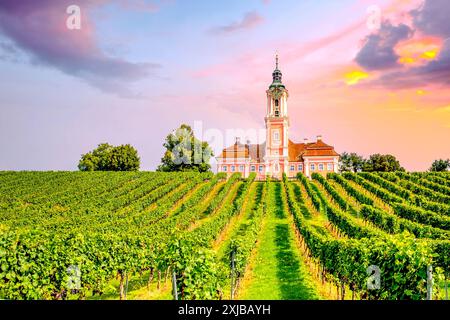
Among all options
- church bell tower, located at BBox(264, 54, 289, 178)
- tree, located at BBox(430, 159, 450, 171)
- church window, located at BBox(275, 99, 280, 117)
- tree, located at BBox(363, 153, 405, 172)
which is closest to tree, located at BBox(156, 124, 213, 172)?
church bell tower, located at BBox(264, 54, 289, 178)

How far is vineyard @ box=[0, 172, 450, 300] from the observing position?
12.4 m

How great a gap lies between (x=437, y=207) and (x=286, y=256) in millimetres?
20987

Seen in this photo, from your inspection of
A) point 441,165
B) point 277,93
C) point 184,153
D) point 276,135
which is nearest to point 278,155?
point 276,135

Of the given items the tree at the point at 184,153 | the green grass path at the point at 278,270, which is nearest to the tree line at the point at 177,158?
the tree at the point at 184,153

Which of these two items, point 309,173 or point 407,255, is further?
point 309,173

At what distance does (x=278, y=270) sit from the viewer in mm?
21422

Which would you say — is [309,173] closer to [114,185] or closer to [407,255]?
[114,185]

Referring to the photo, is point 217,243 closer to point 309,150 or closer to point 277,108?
point 309,150

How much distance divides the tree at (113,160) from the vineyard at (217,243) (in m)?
19.0

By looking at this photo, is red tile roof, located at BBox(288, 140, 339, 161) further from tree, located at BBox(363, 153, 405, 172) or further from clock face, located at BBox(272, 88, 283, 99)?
tree, located at BBox(363, 153, 405, 172)

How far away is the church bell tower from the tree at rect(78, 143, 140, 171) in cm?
2732

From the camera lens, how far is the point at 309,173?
72125mm
